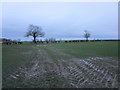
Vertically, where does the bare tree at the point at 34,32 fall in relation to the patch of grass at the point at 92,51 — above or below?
above

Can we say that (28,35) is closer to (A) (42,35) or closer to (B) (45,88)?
(A) (42,35)

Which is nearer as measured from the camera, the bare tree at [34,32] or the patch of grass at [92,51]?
the patch of grass at [92,51]

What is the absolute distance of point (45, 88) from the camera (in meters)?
2.68

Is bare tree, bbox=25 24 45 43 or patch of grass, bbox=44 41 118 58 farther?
bare tree, bbox=25 24 45 43

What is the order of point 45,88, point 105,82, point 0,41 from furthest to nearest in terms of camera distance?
point 0,41, point 105,82, point 45,88

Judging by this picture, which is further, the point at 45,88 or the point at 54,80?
the point at 54,80

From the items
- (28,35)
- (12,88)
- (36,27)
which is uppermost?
(36,27)

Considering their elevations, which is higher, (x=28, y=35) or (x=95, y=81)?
Result: (x=28, y=35)

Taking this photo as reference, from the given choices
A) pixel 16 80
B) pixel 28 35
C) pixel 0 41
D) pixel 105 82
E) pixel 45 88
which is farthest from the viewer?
pixel 28 35

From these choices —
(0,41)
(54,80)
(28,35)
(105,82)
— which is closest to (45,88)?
(54,80)

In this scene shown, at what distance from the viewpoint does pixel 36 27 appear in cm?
3625

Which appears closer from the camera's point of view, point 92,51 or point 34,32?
point 92,51

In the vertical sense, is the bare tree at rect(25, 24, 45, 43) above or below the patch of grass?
above

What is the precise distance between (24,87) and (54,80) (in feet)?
2.70
